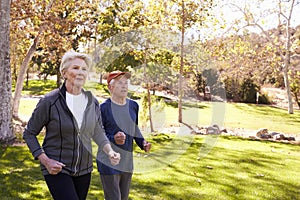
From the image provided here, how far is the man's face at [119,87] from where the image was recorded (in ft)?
9.70

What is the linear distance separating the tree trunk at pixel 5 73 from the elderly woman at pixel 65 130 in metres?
5.45

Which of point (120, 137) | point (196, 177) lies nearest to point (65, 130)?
point (120, 137)

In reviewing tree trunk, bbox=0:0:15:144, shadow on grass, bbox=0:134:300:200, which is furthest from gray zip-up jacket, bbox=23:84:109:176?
tree trunk, bbox=0:0:15:144

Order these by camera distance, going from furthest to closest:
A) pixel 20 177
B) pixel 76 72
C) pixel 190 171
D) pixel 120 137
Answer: pixel 190 171, pixel 20 177, pixel 120 137, pixel 76 72

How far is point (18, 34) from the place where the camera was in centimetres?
1180

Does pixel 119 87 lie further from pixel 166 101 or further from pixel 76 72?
pixel 166 101

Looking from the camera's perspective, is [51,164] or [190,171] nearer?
[51,164]

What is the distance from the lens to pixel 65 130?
7.59 feet

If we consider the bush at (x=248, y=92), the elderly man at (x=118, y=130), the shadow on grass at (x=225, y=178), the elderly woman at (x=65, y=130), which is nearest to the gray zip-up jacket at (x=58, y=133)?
the elderly woman at (x=65, y=130)

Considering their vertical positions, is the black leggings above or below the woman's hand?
below

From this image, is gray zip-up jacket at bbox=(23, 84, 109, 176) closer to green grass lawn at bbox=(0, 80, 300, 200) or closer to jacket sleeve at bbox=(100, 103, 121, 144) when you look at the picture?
green grass lawn at bbox=(0, 80, 300, 200)

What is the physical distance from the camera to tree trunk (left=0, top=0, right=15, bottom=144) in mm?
7289

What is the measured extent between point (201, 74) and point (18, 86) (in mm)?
9348

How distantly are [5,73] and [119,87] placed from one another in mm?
5120
